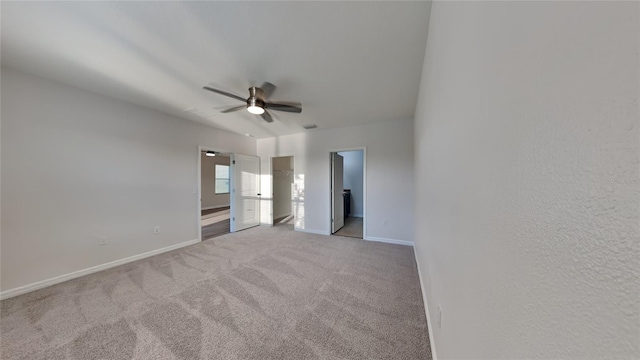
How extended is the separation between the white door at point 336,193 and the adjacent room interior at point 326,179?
92 millimetres

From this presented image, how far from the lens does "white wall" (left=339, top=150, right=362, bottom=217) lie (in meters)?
6.29

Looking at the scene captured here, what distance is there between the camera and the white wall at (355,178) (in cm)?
629

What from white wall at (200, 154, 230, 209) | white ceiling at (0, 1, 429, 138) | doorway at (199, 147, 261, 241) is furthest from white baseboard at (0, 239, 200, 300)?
white wall at (200, 154, 230, 209)

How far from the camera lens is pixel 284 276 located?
96.5 inches

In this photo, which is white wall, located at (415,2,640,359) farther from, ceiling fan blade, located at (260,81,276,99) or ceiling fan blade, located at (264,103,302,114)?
ceiling fan blade, located at (264,103,302,114)

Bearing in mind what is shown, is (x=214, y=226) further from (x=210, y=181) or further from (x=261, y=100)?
(x=261, y=100)

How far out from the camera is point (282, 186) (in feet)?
20.0

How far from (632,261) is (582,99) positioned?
0.21m

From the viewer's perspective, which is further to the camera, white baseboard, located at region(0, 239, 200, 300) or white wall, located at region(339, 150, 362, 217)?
white wall, located at region(339, 150, 362, 217)

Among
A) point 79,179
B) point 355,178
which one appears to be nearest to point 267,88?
point 79,179

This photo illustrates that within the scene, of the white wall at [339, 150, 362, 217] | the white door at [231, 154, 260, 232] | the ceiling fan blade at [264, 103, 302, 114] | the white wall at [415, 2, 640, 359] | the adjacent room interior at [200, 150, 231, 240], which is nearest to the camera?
the white wall at [415, 2, 640, 359]

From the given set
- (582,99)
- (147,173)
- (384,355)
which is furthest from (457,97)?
(147,173)

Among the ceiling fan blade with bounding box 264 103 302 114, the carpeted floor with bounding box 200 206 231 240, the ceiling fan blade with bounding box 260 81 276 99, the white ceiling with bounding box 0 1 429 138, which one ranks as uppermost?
the white ceiling with bounding box 0 1 429 138

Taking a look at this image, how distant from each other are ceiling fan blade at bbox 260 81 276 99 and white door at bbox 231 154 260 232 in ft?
7.95
